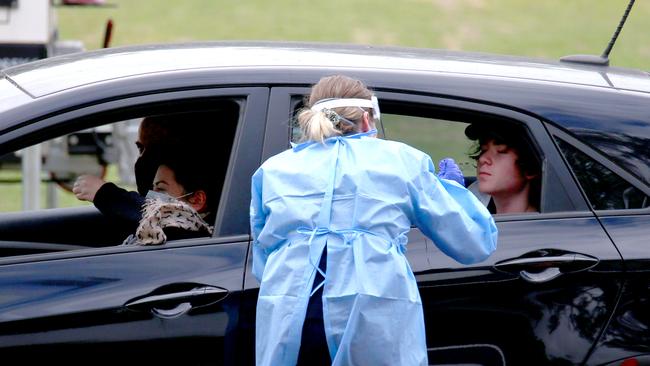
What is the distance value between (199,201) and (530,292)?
1.15 meters

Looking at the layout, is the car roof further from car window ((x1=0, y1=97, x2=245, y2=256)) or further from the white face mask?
the white face mask

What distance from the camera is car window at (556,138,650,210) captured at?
12.2 feet

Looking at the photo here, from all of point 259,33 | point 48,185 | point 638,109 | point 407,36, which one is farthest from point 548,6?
point 638,109

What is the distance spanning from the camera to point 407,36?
20047 millimetres

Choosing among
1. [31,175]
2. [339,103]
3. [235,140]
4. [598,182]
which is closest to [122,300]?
[235,140]

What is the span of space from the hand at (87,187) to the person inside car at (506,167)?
117cm

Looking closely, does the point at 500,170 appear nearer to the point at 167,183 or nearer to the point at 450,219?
the point at 450,219

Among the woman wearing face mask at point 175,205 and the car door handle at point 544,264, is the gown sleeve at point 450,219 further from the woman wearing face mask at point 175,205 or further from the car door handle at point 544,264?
the woman wearing face mask at point 175,205

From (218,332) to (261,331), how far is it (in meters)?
0.25

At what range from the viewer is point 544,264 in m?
3.60

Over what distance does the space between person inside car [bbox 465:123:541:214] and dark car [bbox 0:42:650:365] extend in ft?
0.27

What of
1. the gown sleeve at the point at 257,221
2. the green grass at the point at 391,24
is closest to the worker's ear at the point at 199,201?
the gown sleeve at the point at 257,221

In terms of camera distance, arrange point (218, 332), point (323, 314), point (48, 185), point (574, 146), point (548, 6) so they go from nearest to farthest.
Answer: point (323, 314) < point (218, 332) < point (574, 146) < point (48, 185) < point (548, 6)

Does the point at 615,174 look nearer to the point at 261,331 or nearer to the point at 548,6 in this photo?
the point at 261,331
